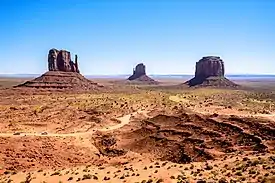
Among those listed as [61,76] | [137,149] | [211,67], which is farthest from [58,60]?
[137,149]

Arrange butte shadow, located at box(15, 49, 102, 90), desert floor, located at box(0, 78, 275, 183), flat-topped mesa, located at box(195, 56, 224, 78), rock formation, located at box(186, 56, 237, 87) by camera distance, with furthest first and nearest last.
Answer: flat-topped mesa, located at box(195, 56, 224, 78), rock formation, located at box(186, 56, 237, 87), butte shadow, located at box(15, 49, 102, 90), desert floor, located at box(0, 78, 275, 183)

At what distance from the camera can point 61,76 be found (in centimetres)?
13288

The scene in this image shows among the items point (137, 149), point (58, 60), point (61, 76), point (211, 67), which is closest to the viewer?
point (137, 149)

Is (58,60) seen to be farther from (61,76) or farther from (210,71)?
(210,71)

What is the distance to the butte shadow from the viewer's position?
125 metres

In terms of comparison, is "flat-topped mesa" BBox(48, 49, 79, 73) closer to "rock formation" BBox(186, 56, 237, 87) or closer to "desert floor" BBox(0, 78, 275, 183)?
"desert floor" BBox(0, 78, 275, 183)

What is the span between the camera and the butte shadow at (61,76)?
124944mm

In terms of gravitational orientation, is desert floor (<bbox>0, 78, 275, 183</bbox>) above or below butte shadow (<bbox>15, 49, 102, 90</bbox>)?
below

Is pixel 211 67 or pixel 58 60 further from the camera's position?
pixel 211 67

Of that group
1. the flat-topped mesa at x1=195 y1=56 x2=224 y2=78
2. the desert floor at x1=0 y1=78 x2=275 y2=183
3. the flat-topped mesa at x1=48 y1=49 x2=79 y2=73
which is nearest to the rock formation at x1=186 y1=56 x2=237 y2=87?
the flat-topped mesa at x1=195 y1=56 x2=224 y2=78

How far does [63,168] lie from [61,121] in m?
27.6

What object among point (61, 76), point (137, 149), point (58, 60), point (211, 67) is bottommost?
point (137, 149)

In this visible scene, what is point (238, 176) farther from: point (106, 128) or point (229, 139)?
point (106, 128)

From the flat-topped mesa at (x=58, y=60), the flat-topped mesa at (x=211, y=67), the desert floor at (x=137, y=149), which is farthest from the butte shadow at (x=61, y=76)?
the flat-topped mesa at (x=211, y=67)
